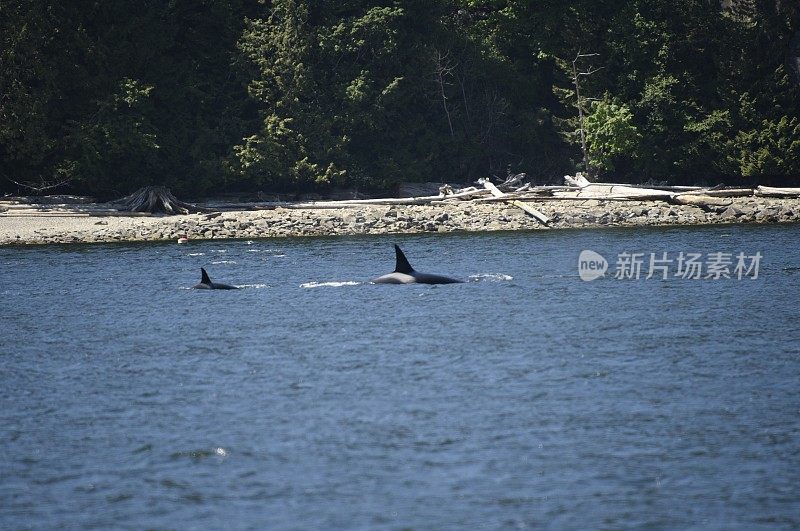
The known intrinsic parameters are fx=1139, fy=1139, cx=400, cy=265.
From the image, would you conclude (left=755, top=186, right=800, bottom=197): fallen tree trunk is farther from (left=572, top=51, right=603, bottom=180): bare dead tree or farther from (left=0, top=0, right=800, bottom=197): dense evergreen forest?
(left=572, top=51, right=603, bottom=180): bare dead tree

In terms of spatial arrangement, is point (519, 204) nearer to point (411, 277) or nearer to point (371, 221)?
point (371, 221)

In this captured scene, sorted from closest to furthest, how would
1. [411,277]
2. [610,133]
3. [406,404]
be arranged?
[406,404]
[411,277]
[610,133]

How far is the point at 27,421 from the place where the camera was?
61.8 feet

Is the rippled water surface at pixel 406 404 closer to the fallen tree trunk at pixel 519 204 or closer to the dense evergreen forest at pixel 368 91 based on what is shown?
the fallen tree trunk at pixel 519 204

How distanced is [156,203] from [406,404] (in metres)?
40.5

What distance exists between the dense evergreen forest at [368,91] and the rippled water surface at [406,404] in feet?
80.1

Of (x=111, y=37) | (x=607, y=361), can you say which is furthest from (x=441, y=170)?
(x=607, y=361)

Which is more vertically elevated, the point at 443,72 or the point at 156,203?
the point at 443,72

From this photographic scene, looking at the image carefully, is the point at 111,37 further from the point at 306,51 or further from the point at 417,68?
the point at 417,68

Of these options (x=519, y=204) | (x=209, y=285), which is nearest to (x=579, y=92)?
(x=519, y=204)

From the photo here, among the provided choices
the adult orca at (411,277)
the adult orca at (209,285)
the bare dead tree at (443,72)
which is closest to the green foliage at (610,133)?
the bare dead tree at (443,72)

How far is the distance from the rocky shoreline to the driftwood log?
126cm

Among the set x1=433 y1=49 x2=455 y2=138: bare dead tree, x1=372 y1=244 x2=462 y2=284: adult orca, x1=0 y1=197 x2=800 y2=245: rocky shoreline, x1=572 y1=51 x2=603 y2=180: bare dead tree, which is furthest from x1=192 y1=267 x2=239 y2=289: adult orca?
Result: x1=572 y1=51 x2=603 y2=180: bare dead tree

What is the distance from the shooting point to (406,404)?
1919 cm
